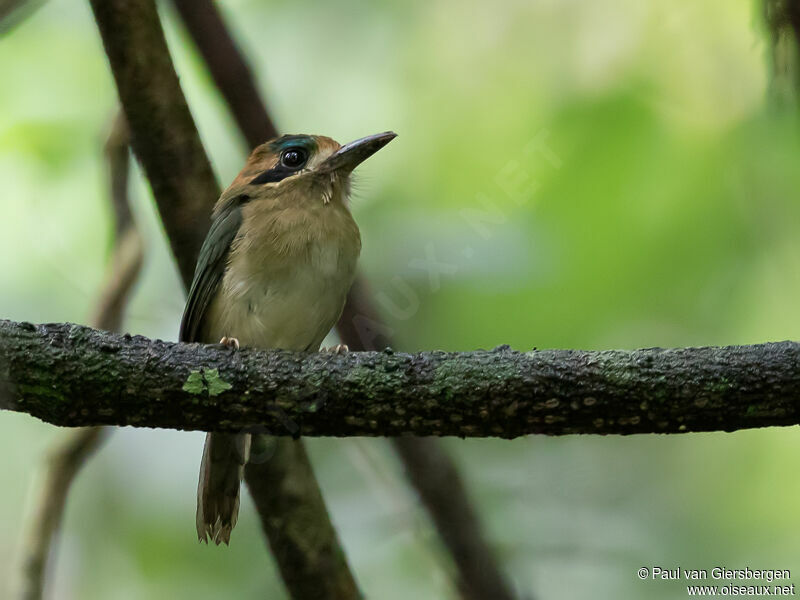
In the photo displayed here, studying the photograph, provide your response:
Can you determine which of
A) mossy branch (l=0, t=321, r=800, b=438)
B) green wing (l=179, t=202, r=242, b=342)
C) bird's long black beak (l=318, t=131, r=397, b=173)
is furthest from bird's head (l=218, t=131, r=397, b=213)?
mossy branch (l=0, t=321, r=800, b=438)

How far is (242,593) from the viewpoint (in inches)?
201

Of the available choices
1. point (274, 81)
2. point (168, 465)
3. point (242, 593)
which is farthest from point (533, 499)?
point (274, 81)

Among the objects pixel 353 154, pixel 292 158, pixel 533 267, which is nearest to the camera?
pixel 353 154

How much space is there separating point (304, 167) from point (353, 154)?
0.28 meters

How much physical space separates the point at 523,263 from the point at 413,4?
2.02 meters

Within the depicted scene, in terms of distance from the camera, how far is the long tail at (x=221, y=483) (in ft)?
13.8

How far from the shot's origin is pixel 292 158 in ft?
15.4

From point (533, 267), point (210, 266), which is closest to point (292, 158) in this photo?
point (210, 266)

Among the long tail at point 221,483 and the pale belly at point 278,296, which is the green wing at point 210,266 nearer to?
the pale belly at point 278,296

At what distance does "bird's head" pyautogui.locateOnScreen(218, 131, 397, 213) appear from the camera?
15.1 ft

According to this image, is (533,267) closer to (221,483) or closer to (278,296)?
(278,296)

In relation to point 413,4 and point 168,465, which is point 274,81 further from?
point 168,465

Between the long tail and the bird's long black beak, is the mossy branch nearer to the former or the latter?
the long tail

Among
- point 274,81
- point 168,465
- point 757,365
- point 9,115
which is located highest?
point 274,81
